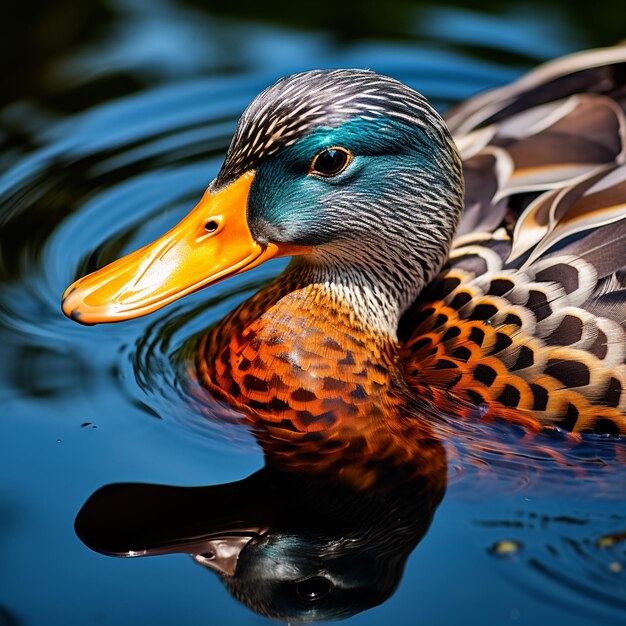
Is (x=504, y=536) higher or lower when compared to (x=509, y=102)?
lower

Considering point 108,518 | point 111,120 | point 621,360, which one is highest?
point 111,120

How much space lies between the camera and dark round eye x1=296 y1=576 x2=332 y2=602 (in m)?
3.93

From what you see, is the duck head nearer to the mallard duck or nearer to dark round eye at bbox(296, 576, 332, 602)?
the mallard duck

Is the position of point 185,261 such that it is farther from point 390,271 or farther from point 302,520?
point 302,520

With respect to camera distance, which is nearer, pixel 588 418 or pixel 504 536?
pixel 504 536

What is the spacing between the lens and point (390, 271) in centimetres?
475

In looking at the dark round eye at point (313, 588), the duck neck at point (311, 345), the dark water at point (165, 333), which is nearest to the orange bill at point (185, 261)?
the duck neck at point (311, 345)

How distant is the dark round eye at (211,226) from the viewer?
4.34 metres

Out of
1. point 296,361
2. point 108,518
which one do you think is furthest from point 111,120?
point 108,518

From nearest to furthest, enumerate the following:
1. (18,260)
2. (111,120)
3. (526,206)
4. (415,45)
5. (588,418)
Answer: (588,418)
(526,206)
(18,260)
(111,120)
(415,45)

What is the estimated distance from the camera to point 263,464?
4.44m

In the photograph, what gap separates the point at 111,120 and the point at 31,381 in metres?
2.40

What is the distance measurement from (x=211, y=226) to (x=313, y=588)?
136cm

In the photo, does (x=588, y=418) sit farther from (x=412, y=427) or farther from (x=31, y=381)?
(x=31, y=381)
